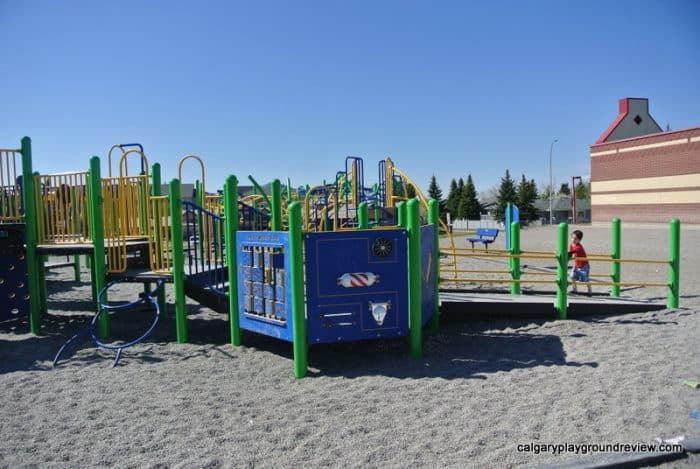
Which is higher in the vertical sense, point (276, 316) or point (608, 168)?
point (608, 168)

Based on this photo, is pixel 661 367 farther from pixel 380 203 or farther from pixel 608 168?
pixel 608 168

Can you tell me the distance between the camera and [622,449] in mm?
3844

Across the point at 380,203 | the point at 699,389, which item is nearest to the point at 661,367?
the point at 699,389

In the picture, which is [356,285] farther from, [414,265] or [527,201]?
[527,201]

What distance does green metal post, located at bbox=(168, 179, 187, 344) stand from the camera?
23.7 feet

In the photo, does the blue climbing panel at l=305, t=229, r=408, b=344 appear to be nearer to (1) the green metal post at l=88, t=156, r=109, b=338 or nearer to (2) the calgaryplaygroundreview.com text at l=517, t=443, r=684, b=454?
(2) the calgaryplaygroundreview.com text at l=517, t=443, r=684, b=454

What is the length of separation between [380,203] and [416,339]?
7.22 m

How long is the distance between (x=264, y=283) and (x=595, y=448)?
397cm

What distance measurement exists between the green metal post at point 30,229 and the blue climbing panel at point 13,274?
0.26 meters

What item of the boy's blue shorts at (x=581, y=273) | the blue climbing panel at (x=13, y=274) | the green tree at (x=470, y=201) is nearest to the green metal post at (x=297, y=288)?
the blue climbing panel at (x=13, y=274)

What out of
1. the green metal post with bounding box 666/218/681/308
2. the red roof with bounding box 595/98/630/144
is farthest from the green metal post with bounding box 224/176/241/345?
the red roof with bounding box 595/98/630/144

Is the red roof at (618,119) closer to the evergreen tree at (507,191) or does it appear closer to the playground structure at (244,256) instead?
the evergreen tree at (507,191)

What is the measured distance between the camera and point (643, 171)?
41.9 meters

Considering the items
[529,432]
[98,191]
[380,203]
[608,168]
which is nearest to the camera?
[529,432]
